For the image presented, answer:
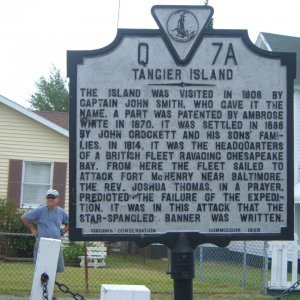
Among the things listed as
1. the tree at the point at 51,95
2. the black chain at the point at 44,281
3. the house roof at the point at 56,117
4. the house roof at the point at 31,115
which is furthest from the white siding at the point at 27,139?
the tree at the point at 51,95

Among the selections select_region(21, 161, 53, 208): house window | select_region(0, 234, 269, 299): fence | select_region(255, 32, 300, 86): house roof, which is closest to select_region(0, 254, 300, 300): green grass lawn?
select_region(0, 234, 269, 299): fence

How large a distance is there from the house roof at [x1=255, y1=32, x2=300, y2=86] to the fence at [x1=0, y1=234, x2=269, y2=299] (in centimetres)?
697

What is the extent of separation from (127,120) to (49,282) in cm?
143

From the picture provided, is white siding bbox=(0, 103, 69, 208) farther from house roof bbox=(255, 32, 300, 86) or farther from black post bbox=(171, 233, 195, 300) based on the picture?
black post bbox=(171, 233, 195, 300)

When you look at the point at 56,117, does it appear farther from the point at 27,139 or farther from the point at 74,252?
the point at 74,252

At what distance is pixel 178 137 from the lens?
206 inches

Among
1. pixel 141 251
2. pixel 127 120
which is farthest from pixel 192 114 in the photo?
pixel 141 251

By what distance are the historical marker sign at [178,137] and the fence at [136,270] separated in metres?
6.36

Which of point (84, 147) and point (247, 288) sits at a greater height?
point (84, 147)

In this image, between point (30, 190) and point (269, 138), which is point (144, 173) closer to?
point (269, 138)

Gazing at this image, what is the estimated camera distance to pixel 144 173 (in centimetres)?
519

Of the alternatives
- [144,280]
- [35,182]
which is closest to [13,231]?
[35,182]

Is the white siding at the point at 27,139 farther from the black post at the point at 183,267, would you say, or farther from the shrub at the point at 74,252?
the black post at the point at 183,267

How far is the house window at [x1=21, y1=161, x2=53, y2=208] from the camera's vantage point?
2022 centimetres
